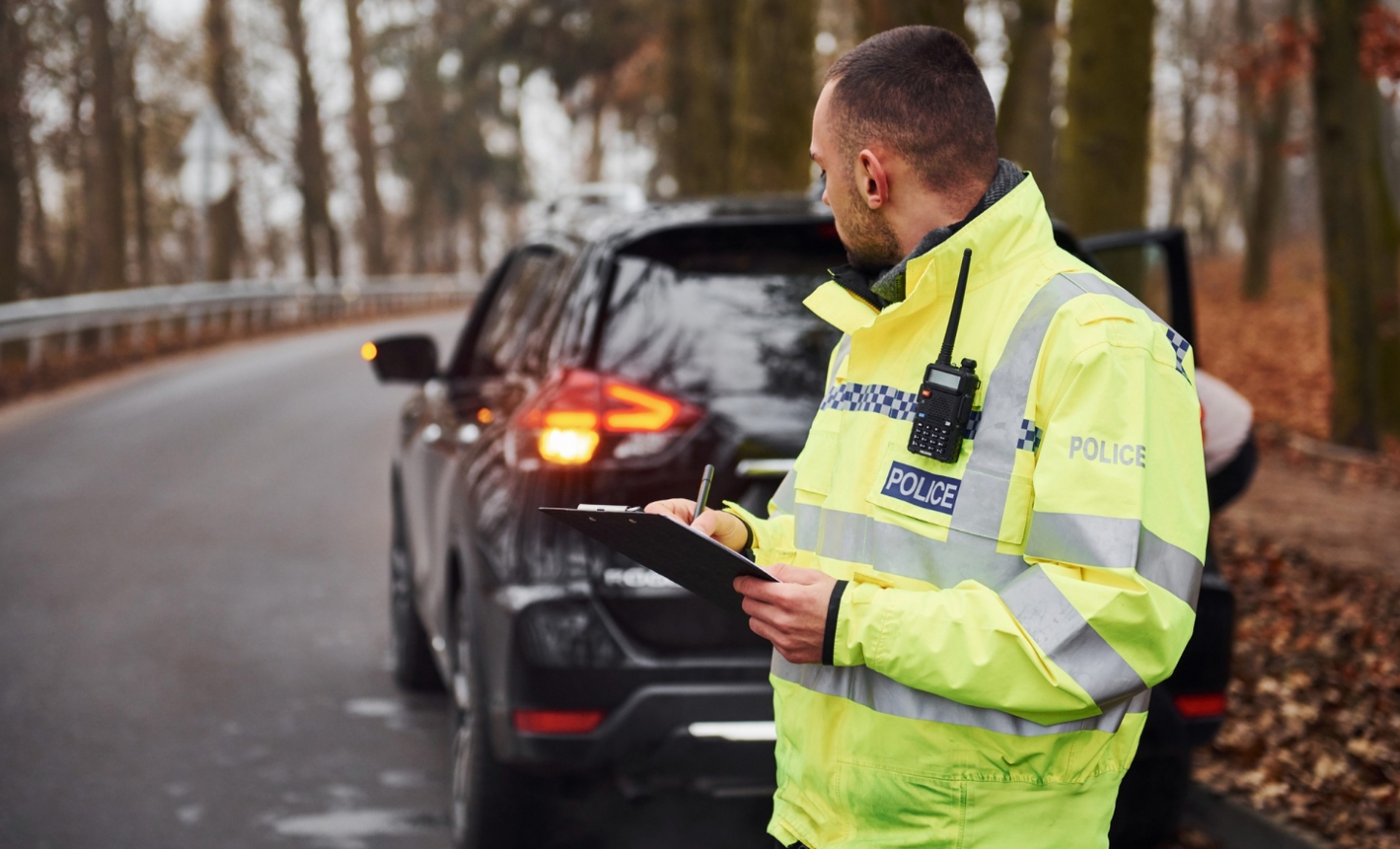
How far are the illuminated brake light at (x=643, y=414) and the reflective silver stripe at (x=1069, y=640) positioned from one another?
2072 mm

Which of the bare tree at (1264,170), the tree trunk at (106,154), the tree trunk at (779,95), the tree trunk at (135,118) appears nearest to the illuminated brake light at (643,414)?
the tree trunk at (779,95)

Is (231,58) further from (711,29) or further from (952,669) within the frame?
(952,669)

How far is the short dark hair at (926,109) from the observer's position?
80.4 inches

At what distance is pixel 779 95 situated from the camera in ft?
50.2

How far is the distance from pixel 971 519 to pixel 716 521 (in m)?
0.53

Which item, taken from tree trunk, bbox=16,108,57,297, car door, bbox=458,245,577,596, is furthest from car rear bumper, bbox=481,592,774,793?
tree trunk, bbox=16,108,57,297

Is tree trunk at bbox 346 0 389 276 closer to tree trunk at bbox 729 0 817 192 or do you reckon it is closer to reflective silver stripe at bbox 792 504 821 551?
tree trunk at bbox 729 0 817 192

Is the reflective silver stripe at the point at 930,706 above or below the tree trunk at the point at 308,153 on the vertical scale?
below

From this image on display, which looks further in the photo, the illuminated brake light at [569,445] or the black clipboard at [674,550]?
the illuminated brake light at [569,445]

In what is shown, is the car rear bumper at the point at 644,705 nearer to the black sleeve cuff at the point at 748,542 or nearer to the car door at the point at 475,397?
the car door at the point at 475,397

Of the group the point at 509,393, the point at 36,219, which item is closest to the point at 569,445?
the point at 509,393

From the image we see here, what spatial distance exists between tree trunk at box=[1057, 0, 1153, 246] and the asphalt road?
4694mm

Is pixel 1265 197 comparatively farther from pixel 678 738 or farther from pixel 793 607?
pixel 793 607

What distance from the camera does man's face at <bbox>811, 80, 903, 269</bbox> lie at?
6.92 feet
